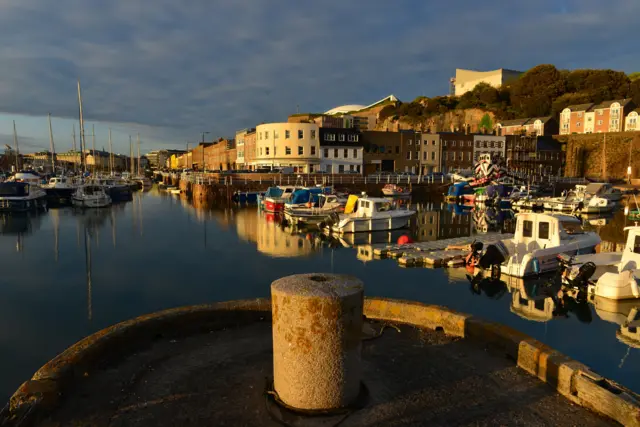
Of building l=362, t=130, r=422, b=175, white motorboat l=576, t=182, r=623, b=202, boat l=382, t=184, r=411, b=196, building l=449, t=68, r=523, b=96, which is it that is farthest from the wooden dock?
building l=449, t=68, r=523, b=96

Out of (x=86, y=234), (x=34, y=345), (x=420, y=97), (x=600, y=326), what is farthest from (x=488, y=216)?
(x=420, y=97)

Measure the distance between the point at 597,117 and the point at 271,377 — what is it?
11680 cm

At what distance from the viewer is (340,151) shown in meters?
81.4

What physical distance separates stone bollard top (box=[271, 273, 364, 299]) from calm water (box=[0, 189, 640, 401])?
810cm

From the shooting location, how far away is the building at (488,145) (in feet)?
309

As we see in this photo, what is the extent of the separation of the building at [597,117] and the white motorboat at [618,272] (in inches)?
Answer: 3734

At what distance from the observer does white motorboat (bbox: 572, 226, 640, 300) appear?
17.3 metres

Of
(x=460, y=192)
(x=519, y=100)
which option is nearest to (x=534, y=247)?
(x=460, y=192)

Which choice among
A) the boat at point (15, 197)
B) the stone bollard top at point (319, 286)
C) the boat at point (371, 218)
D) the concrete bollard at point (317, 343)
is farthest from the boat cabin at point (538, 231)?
the boat at point (15, 197)

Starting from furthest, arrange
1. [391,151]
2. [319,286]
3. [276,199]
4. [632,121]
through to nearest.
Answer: [632,121] < [391,151] < [276,199] < [319,286]

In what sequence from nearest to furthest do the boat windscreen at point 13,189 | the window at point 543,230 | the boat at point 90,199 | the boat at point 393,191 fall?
the window at point 543,230
the boat windscreen at point 13,189
the boat at point 90,199
the boat at point 393,191

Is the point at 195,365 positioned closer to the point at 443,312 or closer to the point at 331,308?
the point at 331,308

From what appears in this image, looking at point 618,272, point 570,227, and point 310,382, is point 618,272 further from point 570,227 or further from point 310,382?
point 310,382

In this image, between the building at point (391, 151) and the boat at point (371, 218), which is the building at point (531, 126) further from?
the boat at point (371, 218)
